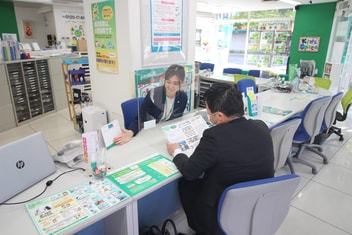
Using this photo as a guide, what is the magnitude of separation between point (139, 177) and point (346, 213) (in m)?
2.13

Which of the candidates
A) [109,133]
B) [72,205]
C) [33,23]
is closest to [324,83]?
[109,133]

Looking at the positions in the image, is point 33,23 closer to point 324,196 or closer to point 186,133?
point 186,133

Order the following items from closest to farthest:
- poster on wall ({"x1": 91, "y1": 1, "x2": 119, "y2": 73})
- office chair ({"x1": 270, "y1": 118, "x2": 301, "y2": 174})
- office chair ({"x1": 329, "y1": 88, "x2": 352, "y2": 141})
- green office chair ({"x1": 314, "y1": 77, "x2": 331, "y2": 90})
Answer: office chair ({"x1": 270, "y1": 118, "x2": 301, "y2": 174})
poster on wall ({"x1": 91, "y1": 1, "x2": 119, "y2": 73})
office chair ({"x1": 329, "y1": 88, "x2": 352, "y2": 141})
green office chair ({"x1": 314, "y1": 77, "x2": 331, "y2": 90})

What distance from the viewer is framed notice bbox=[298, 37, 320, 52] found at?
6441 mm

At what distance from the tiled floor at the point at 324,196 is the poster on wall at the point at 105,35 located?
1.78 meters

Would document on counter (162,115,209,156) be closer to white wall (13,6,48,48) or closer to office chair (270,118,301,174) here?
office chair (270,118,301,174)

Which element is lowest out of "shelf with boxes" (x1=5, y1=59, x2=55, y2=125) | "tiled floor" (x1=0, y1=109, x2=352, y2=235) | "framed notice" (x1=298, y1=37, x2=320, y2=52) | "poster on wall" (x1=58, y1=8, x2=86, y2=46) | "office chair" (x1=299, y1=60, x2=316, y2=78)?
"tiled floor" (x1=0, y1=109, x2=352, y2=235)

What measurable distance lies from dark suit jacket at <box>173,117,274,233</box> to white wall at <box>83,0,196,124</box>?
136 centimetres

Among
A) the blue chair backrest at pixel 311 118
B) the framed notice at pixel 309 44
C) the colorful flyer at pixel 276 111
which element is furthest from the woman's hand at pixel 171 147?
the framed notice at pixel 309 44

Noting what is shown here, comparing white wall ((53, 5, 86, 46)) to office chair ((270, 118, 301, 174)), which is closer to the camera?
office chair ((270, 118, 301, 174))

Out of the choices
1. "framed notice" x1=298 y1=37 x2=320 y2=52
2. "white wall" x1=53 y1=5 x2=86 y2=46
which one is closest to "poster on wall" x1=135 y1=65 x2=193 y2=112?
"framed notice" x1=298 y1=37 x2=320 y2=52

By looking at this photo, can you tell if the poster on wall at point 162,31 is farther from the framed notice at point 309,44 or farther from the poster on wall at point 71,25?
the poster on wall at point 71,25

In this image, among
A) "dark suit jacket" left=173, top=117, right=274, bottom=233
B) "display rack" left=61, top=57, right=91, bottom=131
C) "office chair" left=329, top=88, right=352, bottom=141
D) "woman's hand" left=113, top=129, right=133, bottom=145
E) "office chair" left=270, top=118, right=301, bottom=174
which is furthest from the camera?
"display rack" left=61, top=57, right=91, bottom=131

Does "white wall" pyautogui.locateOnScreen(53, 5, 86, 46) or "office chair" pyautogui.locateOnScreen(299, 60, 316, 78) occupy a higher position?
"white wall" pyautogui.locateOnScreen(53, 5, 86, 46)
